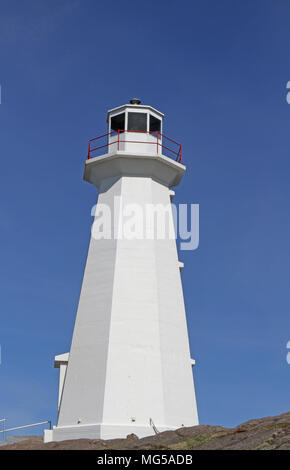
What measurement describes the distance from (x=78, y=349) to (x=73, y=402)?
77.2 inches

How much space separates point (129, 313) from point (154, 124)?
8.54m

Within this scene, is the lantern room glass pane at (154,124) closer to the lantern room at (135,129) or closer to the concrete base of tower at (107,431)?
the lantern room at (135,129)

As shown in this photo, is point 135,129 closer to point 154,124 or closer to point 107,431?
point 154,124

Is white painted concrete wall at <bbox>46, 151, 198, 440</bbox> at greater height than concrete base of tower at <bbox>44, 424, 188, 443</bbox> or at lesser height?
greater

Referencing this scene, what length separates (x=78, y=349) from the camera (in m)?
26.5

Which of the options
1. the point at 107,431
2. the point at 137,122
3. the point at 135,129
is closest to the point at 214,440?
the point at 107,431

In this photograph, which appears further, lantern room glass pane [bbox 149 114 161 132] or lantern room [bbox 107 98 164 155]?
lantern room glass pane [bbox 149 114 161 132]

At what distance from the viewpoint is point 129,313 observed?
26.2 m

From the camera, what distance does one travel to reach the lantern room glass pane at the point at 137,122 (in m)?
29.6

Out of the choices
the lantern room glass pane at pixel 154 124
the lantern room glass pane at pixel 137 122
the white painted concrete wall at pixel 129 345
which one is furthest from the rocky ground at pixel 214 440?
the lantern room glass pane at pixel 154 124

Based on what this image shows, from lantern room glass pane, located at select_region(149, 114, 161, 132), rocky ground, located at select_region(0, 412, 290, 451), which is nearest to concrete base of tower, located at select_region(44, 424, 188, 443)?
rocky ground, located at select_region(0, 412, 290, 451)

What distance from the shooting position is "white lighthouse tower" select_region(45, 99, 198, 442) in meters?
25.0

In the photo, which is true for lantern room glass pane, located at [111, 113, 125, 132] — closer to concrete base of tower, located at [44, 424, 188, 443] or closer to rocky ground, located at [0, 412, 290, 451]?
concrete base of tower, located at [44, 424, 188, 443]
